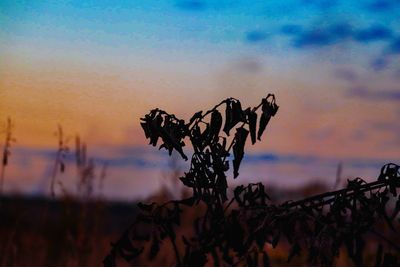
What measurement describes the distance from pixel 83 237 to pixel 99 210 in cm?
67

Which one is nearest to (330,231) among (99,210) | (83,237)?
(83,237)

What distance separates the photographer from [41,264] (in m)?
5.81

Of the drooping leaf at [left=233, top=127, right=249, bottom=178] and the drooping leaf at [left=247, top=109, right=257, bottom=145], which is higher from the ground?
the drooping leaf at [left=247, top=109, right=257, bottom=145]

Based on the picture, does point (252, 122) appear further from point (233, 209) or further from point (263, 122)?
point (233, 209)

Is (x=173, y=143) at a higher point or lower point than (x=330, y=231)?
higher

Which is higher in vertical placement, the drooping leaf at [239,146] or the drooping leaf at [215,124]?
the drooping leaf at [215,124]

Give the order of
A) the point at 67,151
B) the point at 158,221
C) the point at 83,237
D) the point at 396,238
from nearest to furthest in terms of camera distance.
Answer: the point at 158,221 → the point at 67,151 → the point at 83,237 → the point at 396,238

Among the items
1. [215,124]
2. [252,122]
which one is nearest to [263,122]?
[252,122]

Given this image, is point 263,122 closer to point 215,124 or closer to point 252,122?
point 252,122

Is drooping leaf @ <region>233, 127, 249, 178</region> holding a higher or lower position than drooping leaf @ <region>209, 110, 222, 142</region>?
lower

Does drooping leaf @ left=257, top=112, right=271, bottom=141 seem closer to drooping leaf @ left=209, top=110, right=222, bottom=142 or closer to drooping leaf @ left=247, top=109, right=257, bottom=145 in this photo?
drooping leaf @ left=247, top=109, right=257, bottom=145

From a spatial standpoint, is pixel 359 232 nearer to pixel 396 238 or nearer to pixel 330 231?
pixel 330 231

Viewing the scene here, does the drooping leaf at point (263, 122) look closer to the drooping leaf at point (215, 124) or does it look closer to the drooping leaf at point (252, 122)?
the drooping leaf at point (252, 122)

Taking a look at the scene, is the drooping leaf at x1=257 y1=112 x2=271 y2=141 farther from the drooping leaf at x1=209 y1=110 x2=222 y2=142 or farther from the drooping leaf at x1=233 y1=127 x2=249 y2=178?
the drooping leaf at x1=209 y1=110 x2=222 y2=142
